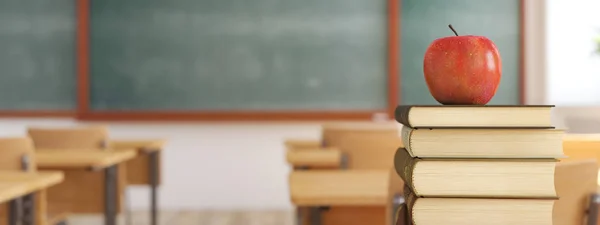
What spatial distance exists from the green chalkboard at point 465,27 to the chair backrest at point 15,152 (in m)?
3.63

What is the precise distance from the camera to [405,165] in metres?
0.98

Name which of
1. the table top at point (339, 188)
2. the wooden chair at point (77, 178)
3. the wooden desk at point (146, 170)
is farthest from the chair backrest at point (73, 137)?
the table top at point (339, 188)

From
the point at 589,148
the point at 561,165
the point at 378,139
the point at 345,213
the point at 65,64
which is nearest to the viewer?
the point at 561,165

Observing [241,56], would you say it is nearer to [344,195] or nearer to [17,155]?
[17,155]

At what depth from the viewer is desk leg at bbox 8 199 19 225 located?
2.37m

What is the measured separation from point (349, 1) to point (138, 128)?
6.27 ft

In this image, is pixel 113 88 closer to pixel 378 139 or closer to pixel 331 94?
pixel 331 94

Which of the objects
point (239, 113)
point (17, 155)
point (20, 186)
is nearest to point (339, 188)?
point (20, 186)

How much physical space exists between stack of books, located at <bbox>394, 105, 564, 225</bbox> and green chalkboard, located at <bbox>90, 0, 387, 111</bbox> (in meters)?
5.32

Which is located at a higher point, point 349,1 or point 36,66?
point 349,1

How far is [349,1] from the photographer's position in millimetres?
6227

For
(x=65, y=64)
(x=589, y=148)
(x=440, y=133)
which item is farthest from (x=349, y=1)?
Answer: (x=440, y=133)

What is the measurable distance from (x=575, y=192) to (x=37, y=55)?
5.36m

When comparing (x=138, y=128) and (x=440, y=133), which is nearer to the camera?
(x=440, y=133)
